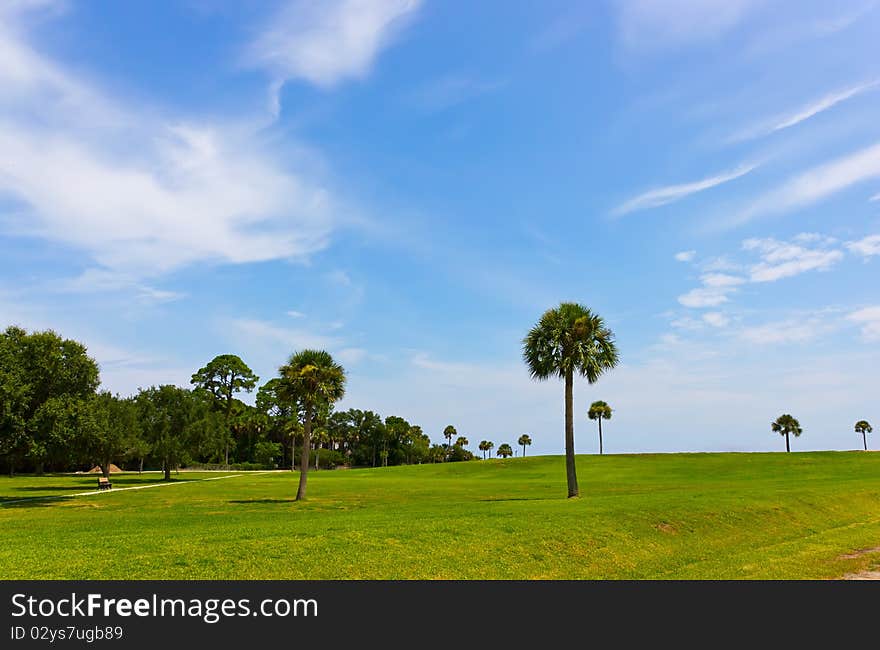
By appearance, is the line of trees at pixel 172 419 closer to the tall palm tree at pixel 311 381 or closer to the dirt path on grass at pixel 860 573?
the tall palm tree at pixel 311 381

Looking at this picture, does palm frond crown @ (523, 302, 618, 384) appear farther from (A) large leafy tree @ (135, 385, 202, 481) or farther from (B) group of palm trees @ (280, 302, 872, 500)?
(A) large leafy tree @ (135, 385, 202, 481)

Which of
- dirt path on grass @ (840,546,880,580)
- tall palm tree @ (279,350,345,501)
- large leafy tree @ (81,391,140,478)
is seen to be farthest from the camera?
large leafy tree @ (81,391,140,478)

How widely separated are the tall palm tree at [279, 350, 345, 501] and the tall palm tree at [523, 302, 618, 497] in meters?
14.8

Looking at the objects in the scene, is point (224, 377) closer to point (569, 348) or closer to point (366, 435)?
point (366, 435)

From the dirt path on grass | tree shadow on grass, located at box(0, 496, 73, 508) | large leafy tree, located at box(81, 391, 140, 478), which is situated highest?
large leafy tree, located at box(81, 391, 140, 478)

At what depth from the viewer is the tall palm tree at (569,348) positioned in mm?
45469

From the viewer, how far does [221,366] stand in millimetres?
125000

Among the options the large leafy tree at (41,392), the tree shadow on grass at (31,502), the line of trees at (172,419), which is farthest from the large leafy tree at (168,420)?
the large leafy tree at (41,392)

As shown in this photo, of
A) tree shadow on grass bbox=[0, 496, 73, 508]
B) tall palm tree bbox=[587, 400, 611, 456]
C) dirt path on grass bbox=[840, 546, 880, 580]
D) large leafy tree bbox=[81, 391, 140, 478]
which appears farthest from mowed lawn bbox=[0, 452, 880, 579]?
tall palm tree bbox=[587, 400, 611, 456]

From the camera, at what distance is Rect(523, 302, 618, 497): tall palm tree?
45469 mm

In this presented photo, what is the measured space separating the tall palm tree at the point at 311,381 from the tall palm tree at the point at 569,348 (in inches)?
581
